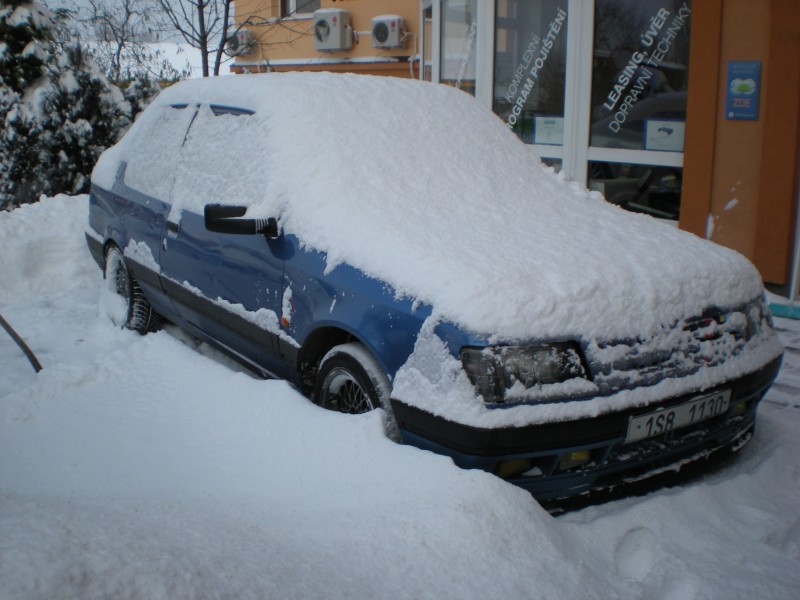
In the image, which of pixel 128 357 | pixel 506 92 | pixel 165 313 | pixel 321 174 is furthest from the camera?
pixel 506 92

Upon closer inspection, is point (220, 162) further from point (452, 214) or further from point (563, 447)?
point (563, 447)

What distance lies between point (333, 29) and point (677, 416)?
38.6 ft

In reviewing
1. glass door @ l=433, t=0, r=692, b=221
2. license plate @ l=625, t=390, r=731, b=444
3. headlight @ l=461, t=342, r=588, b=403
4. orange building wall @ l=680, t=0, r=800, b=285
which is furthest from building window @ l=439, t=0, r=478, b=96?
headlight @ l=461, t=342, r=588, b=403

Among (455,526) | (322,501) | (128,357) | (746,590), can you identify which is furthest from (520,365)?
(128,357)

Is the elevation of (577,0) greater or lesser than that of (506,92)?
greater

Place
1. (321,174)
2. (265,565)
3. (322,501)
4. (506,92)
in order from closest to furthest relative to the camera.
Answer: (265,565) → (322,501) → (321,174) → (506,92)

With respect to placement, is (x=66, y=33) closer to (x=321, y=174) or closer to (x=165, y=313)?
(x=165, y=313)

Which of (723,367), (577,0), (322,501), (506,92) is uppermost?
(577,0)

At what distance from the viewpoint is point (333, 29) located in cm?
1341

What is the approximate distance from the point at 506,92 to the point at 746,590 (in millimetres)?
7304

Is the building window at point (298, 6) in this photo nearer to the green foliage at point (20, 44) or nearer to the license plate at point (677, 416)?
the green foliage at point (20, 44)

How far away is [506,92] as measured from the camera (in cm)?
905

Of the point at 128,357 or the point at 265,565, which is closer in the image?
the point at 265,565

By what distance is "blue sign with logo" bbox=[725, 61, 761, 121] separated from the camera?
6.35 meters
